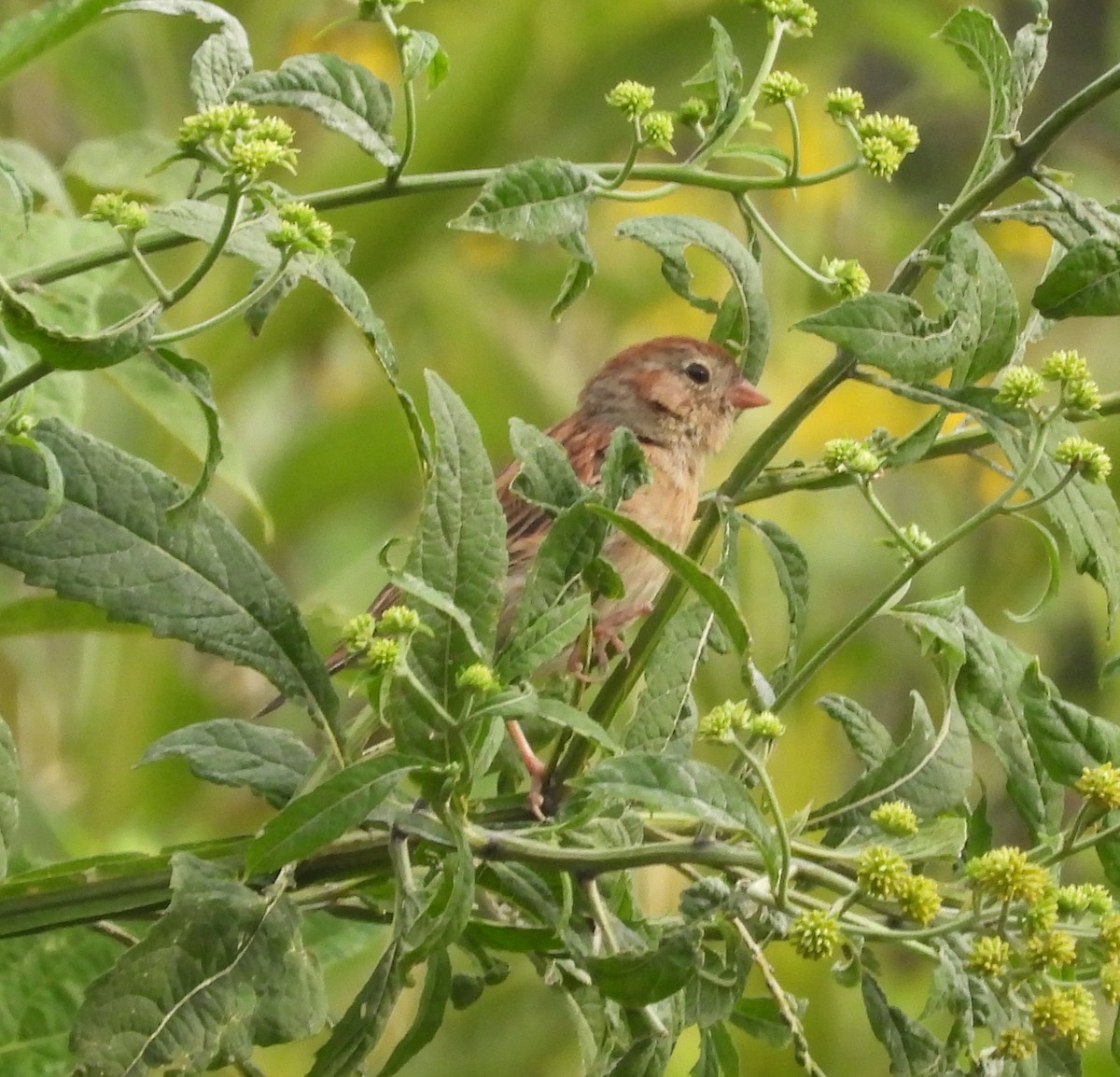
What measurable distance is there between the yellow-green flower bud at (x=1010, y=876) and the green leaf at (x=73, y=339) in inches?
22.6

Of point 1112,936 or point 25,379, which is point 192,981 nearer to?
point 25,379

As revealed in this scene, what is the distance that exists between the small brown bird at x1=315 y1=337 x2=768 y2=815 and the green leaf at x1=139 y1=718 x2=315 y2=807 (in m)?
0.96

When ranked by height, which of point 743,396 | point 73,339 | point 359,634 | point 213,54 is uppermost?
point 213,54

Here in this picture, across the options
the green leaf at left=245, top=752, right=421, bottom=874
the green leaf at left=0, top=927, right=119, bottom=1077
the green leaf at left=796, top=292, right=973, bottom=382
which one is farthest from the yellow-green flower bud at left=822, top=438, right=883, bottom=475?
the green leaf at left=0, top=927, right=119, bottom=1077

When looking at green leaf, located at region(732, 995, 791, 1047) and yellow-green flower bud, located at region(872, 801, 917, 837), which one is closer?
yellow-green flower bud, located at region(872, 801, 917, 837)

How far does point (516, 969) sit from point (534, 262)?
1522 mm

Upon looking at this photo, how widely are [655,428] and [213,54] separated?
1.56 meters

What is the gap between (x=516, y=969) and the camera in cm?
257

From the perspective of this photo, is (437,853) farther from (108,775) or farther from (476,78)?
(476,78)

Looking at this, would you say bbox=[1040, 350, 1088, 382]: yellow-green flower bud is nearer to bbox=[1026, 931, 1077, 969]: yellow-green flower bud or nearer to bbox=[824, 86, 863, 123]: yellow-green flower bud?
bbox=[824, 86, 863, 123]: yellow-green flower bud

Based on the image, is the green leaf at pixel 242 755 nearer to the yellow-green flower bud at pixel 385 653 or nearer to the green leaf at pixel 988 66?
the yellow-green flower bud at pixel 385 653

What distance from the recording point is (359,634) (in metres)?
1.03

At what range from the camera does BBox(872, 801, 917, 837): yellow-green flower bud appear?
1097mm

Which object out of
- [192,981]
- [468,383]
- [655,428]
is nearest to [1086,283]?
[192,981]
